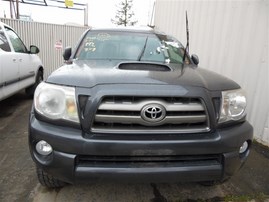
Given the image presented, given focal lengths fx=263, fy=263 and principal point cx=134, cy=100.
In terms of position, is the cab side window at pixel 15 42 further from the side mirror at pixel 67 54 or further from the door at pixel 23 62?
the side mirror at pixel 67 54

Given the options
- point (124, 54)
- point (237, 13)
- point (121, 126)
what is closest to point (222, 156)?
point (121, 126)

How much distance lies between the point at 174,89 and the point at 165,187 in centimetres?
120

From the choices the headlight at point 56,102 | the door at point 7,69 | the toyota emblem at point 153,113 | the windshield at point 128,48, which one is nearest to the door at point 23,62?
the door at point 7,69

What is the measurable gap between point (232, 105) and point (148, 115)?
745mm

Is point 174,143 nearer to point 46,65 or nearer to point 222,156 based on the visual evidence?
point 222,156

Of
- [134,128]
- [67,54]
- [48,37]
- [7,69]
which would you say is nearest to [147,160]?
[134,128]

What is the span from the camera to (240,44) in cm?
423

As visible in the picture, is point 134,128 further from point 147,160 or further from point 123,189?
point 123,189

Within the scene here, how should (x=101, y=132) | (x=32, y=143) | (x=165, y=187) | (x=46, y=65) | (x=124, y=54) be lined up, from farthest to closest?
(x=46, y=65)
(x=124, y=54)
(x=165, y=187)
(x=32, y=143)
(x=101, y=132)

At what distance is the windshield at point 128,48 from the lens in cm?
308

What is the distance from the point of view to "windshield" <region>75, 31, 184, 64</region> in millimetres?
3075

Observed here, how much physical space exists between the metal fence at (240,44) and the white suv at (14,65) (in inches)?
143

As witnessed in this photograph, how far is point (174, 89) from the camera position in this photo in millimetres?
1897

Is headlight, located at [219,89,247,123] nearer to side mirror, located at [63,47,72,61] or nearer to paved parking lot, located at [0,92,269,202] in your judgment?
paved parking lot, located at [0,92,269,202]
